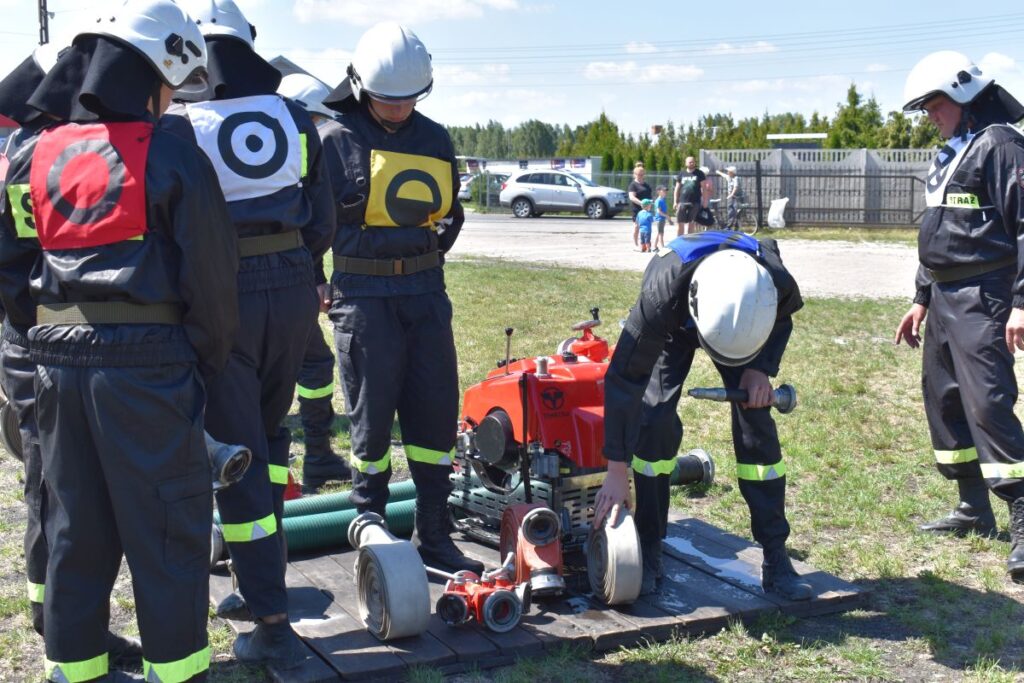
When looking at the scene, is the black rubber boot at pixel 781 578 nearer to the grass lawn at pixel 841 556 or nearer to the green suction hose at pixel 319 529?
the grass lawn at pixel 841 556

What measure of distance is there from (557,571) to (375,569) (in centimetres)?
79

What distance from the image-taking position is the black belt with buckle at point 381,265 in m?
5.07

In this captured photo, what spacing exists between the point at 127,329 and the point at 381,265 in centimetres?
193

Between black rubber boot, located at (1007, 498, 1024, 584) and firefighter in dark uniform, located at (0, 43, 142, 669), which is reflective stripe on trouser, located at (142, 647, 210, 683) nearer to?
firefighter in dark uniform, located at (0, 43, 142, 669)

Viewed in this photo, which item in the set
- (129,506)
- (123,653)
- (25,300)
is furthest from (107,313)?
(123,653)

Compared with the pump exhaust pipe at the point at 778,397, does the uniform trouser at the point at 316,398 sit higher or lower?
lower

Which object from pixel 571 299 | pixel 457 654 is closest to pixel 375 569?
pixel 457 654

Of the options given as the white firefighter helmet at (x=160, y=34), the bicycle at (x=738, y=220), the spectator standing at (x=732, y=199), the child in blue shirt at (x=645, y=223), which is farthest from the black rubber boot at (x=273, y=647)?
the bicycle at (x=738, y=220)

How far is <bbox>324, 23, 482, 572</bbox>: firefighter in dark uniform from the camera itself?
5.01m

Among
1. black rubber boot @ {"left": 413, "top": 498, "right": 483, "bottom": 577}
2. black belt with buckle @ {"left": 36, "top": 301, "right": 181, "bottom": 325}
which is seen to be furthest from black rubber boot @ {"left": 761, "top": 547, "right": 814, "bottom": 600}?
black belt with buckle @ {"left": 36, "top": 301, "right": 181, "bottom": 325}

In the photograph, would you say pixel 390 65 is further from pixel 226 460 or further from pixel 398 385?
pixel 226 460

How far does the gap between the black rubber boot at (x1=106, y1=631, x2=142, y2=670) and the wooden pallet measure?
40 cm

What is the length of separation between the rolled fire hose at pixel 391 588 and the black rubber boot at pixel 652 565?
1075mm

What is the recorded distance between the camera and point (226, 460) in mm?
3479
